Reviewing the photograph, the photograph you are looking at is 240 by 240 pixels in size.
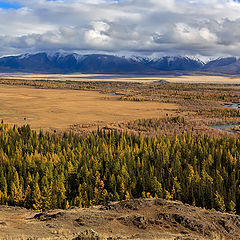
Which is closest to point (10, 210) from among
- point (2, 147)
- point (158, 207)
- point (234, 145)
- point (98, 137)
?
point (158, 207)

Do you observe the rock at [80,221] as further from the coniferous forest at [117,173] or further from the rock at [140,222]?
the coniferous forest at [117,173]

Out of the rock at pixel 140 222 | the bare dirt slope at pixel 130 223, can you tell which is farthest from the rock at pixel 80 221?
the rock at pixel 140 222

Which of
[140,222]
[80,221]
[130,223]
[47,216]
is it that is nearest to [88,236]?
[80,221]

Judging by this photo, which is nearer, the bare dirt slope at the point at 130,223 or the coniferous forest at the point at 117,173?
the bare dirt slope at the point at 130,223

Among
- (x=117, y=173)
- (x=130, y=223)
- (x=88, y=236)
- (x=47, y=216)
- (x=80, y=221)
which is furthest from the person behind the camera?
(x=117, y=173)

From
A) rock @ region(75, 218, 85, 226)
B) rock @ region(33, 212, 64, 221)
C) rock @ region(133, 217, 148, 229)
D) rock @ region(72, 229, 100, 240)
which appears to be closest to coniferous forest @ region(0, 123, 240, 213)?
rock @ region(33, 212, 64, 221)

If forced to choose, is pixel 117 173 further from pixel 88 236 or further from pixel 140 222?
pixel 88 236
